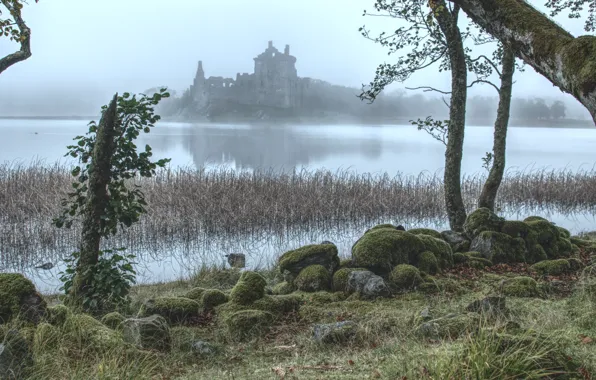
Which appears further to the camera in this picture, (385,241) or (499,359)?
(385,241)

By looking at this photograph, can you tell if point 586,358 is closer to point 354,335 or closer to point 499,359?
point 499,359

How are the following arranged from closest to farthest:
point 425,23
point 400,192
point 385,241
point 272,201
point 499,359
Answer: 1. point 499,359
2. point 385,241
3. point 425,23
4. point 272,201
5. point 400,192

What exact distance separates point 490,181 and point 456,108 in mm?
1680

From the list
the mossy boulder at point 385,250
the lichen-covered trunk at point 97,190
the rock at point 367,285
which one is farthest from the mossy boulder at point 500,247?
the lichen-covered trunk at point 97,190

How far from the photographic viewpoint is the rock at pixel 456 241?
9.14m

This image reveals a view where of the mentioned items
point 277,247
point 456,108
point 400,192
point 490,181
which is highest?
point 456,108

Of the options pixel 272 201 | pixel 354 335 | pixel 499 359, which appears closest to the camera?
pixel 499 359

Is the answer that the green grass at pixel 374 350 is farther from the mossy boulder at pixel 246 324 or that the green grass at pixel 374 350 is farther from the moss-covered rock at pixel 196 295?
the moss-covered rock at pixel 196 295

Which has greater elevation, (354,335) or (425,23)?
(425,23)

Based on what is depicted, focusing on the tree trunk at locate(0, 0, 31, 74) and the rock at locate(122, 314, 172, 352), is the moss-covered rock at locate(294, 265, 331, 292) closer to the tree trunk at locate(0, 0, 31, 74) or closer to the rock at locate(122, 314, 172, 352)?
the rock at locate(122, 314, 172, 352)

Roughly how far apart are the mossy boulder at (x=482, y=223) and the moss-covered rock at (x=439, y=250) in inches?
48.5

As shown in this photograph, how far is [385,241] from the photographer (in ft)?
25.1

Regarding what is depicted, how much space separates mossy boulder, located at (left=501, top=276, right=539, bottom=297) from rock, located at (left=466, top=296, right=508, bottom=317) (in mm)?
1291

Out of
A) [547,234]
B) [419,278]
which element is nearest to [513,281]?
[419,278]
